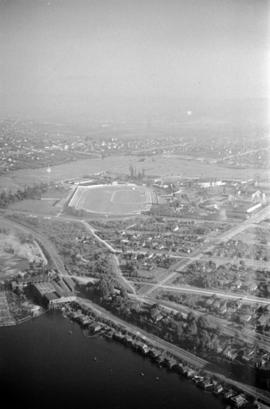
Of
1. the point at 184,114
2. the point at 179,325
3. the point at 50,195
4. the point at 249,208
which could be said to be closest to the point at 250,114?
the point at 184,114

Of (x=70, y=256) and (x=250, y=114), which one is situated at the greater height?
(x=250, y=114)

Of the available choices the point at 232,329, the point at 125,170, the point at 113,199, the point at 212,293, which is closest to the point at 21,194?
the point at 113,199

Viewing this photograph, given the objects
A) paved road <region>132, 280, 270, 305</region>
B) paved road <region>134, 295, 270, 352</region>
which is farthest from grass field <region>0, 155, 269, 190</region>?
paved road <region>134, 295, 270, 352</region>

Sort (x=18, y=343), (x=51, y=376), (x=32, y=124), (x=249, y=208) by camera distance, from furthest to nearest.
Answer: (x=32, y=124) → (x=249, y=208) → (x=18, y=343) → (x=51, y=376)

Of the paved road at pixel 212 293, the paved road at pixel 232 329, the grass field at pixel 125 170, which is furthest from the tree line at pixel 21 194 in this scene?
the paved road at pixel 232 329

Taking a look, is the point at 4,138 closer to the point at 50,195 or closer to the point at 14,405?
the point at 50,195

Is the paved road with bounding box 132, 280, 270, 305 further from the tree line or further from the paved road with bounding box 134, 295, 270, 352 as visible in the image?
the tree line

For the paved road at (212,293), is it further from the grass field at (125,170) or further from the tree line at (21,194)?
the grass field at (125,170)

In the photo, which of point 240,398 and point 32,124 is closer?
point 240,398
